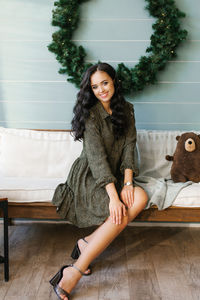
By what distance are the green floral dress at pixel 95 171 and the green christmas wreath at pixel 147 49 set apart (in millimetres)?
533

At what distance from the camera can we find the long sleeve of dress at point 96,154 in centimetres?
172

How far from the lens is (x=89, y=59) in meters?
2.45

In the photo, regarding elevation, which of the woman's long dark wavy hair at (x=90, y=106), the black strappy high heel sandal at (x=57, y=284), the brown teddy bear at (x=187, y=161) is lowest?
the black strappy high heel sandal at (x=57, y=284)

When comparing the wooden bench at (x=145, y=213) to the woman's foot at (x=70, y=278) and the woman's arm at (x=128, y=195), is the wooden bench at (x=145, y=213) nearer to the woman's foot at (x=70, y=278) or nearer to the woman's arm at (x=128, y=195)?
the woman's arm at (x=128, y=195)

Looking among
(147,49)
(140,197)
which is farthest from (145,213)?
(147,49)

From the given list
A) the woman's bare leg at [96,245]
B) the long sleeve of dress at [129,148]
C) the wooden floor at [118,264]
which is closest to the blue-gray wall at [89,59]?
the long sleeve of dress at [129,148]

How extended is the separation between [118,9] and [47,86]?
33.2 inches

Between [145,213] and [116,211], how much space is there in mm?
303

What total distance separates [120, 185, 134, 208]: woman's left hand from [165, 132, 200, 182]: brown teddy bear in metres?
0.51

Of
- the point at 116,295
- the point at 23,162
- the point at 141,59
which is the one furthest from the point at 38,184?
the point at 141,59

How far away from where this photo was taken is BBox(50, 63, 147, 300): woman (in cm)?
163

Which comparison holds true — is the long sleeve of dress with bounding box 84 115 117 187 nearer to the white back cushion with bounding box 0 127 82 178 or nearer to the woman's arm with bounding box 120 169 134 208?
the woman's arm with bounding box 120 169 134 208

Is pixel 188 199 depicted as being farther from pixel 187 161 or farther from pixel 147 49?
pixel 147 49

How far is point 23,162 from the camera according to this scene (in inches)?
89.0
